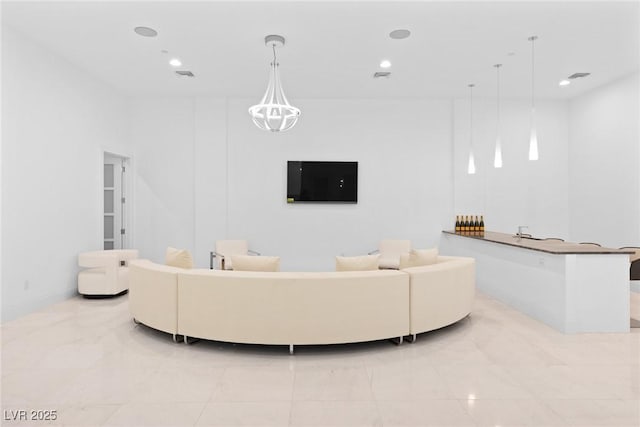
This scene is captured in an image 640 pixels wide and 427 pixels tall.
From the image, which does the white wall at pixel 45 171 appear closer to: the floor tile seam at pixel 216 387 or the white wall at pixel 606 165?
the floor tile seam at pixel 216 387

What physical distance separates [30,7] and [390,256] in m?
5.93

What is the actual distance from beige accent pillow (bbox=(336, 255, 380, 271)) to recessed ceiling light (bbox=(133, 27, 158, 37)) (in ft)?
11.2

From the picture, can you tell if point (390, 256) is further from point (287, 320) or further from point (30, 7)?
point (30, 7)

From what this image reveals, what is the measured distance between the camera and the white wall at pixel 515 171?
7.14 m

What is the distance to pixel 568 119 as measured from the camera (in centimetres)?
722

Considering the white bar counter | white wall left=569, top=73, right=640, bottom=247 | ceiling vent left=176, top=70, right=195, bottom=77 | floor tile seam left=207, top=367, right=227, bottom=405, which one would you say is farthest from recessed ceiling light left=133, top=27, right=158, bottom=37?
white wall left=569, top=73, right=640, bottom=247

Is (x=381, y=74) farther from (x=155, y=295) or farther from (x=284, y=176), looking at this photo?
(x=155, y=295)

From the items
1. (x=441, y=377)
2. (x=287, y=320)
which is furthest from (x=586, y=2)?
(x=287, y=320)

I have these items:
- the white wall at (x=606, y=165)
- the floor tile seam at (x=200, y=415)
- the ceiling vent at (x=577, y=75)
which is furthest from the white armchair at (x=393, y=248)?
the floor tile seam at (x=200, y=415)

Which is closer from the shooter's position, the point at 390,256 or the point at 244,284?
the point at 244,284

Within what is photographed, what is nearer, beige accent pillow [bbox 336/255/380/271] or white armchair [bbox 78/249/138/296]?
beige accent pillow [bbox 336/255/380/271]

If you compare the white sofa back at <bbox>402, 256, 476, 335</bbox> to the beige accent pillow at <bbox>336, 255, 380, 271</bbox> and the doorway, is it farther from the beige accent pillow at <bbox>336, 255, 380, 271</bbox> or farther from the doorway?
the doorway

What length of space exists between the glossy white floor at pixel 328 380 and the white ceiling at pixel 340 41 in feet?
11.0

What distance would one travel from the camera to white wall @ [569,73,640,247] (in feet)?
19.1
